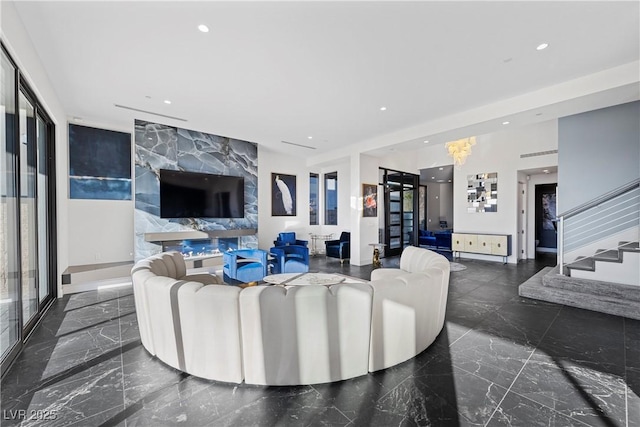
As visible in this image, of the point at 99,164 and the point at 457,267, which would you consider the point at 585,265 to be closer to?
the point at 457,267

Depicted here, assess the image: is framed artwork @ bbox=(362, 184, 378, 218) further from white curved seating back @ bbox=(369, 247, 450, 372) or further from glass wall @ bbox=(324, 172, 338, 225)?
white curved seating back @ bbox=(369, 247, 450, 372)

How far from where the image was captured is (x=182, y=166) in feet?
21.0

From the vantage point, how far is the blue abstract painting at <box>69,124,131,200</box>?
551 centimetres

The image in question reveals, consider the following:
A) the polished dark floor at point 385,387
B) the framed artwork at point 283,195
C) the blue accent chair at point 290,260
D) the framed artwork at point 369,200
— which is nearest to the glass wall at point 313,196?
the framed artwork at point 283,195

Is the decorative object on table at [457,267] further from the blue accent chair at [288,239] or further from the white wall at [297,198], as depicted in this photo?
the blue accent chair at [288,239]

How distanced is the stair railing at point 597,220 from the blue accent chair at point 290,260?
14.5 feet

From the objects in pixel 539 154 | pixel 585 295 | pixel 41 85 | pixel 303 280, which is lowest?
pixel 585 295

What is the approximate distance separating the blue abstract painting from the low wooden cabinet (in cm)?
869

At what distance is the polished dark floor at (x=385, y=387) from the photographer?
1.81 metres

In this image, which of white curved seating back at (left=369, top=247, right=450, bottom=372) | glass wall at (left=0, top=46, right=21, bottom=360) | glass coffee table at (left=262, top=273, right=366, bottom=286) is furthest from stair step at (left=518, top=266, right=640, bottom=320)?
glass wall at (left=0, top=46, right=21, bottom=360)

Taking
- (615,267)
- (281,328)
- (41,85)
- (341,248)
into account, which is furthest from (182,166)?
(615,267)

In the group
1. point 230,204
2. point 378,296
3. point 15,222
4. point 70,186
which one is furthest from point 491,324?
point 70,186

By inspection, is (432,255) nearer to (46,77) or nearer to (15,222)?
(15,222)

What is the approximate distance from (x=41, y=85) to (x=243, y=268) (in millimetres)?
3668
